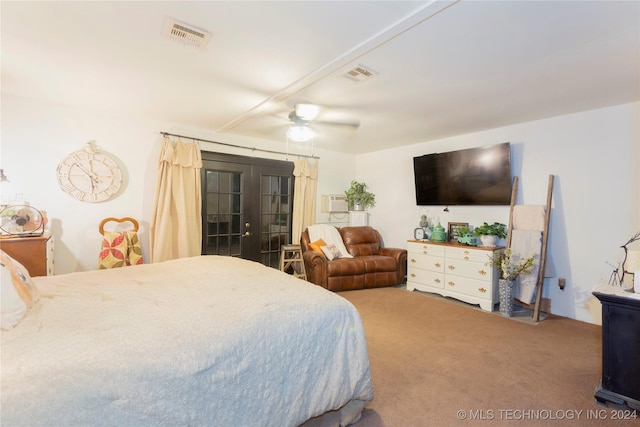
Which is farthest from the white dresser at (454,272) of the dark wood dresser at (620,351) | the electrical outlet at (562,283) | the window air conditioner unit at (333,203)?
the dark wood dresser at (620,351)

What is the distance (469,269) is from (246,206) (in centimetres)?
349

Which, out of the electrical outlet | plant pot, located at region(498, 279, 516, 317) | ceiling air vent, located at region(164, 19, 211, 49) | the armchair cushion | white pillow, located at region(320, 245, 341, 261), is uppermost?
ceiling air vent, located at region(164, 19, 211, 49)

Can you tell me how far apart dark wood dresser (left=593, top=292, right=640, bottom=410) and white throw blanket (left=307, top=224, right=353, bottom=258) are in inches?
134

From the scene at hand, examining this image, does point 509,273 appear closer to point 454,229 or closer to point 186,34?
point 454,229

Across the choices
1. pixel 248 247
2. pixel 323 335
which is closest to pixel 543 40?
pixel 323 335

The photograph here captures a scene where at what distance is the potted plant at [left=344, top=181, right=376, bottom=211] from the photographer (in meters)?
5.74

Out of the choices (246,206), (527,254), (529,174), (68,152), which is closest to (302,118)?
(246,206)

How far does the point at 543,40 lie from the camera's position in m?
1.96

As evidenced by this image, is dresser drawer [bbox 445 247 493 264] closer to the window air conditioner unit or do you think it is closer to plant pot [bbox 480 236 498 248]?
plant pot [bbox 480 236 498 248]

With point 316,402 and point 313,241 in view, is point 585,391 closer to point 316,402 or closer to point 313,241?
point 316,402

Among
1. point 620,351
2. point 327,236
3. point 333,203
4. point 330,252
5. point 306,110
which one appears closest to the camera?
point 620,351

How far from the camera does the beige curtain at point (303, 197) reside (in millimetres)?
5117

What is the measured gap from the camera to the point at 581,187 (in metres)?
3.41

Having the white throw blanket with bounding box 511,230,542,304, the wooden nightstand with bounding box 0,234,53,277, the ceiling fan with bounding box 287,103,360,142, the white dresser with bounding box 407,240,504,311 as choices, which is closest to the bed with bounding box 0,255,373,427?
the wooden nightstand with bounding box 0,234,53,277
